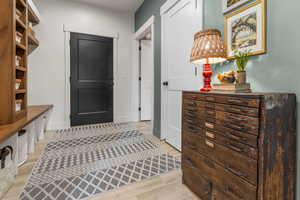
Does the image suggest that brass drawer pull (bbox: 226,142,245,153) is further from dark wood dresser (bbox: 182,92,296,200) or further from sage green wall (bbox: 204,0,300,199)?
sage green wall (bbox: 204,0,300,199)

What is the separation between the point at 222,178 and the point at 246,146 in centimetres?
31

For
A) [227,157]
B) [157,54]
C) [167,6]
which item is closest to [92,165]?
[227,157]

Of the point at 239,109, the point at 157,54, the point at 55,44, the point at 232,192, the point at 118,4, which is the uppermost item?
the point at 118,4

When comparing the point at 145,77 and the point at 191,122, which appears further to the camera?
the point at 145,77

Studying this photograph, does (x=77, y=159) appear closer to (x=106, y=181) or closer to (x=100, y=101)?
(x=106, y=181)

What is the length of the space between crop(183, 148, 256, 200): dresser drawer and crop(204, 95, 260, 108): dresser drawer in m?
0.45

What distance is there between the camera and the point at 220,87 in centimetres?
126

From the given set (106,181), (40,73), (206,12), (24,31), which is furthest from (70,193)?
(40,73)

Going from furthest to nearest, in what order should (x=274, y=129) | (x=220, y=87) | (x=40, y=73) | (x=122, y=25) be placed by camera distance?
1. (x=122, y=25)
2. (x=40, y=73)
3. (x=220, y=87)
4. (x=274, y=129)

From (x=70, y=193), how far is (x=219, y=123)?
1383 millimetres

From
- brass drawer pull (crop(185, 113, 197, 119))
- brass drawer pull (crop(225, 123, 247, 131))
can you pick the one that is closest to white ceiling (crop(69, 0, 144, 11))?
brass drawer pull (crop(185, 113, 197, 119))

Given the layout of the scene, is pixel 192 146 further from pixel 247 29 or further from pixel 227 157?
pixel 247 29

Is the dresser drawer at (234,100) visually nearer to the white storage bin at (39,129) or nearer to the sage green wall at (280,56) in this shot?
the sage green wall at (280,56)

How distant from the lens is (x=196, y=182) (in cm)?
123
